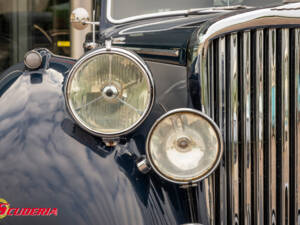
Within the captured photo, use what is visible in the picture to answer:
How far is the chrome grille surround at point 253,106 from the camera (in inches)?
65.2

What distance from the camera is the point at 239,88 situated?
169 cm

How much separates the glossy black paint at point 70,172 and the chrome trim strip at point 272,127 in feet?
0.95

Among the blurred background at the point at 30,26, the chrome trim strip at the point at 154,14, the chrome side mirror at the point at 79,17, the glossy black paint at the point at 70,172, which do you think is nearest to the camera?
the glossy black paint at the point at 70,172

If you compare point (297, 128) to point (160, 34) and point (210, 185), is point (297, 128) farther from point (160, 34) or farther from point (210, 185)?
point (160, 34)

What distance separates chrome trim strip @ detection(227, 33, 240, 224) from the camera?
A: 1.66m

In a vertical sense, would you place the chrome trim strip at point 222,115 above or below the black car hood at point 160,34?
below

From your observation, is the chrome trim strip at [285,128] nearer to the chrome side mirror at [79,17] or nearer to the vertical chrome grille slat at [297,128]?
the vertical chrome grille slat at [297,128]

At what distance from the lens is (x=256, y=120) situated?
1700mm

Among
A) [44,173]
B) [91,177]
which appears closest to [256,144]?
[91,177]

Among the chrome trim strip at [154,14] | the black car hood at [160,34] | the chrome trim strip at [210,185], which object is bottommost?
the chrome trim strip at [210,185]

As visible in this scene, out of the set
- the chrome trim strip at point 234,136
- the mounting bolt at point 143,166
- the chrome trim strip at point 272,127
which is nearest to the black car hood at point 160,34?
the chrome trim strip at point 234,136

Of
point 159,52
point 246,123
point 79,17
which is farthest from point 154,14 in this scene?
point 246,123

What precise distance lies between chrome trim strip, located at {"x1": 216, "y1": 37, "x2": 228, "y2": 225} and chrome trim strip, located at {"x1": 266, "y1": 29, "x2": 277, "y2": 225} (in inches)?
6.8

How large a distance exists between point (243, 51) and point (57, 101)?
768 mm
